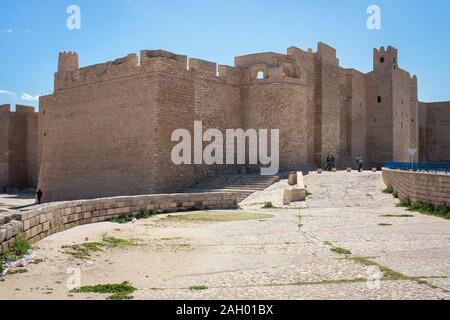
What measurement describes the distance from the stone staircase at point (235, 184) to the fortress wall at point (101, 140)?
2418 mm

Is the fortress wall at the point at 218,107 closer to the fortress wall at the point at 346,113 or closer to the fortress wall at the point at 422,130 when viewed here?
the fortress wall at the point at 346,113

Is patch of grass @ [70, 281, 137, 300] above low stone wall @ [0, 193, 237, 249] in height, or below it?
below

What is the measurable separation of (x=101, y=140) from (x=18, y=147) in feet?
48.9

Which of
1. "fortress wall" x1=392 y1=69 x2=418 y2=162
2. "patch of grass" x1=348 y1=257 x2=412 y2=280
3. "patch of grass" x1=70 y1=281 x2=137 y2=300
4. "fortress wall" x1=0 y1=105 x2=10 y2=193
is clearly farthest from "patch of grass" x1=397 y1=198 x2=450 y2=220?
"fortress wall" x1=0 y1=105 x2=10 y2=193

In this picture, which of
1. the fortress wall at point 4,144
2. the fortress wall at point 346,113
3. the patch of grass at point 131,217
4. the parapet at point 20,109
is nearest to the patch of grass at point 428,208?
the patch of grass at point 131,217

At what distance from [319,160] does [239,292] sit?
21530mm

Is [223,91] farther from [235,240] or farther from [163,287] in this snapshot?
[163,287]

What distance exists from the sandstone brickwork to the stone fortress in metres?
4.90

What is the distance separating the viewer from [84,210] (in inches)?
410

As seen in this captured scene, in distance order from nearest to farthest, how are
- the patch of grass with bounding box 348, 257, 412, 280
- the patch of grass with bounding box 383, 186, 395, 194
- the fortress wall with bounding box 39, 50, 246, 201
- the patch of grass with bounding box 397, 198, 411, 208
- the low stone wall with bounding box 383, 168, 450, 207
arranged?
1. the patch of grass with bounding box 348, 257, 412, 280
2. the low stone wall with bounding box 383, 168, 450, 207
3. the patch of grass with bounding box 397, 198, 411, 208
4. the patch of grass with bounding box 383, 186, 395, 194
5. the fortress wall with bounding box 39, 50, 246, 201

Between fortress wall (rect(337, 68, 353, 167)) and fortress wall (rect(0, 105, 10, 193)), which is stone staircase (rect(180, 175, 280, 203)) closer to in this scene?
fortress wall (rect(337, 68, 353, 167))

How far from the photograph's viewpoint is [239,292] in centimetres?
495

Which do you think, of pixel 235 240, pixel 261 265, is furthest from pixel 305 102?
pixel 261 265

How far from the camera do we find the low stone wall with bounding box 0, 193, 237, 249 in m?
6.95
